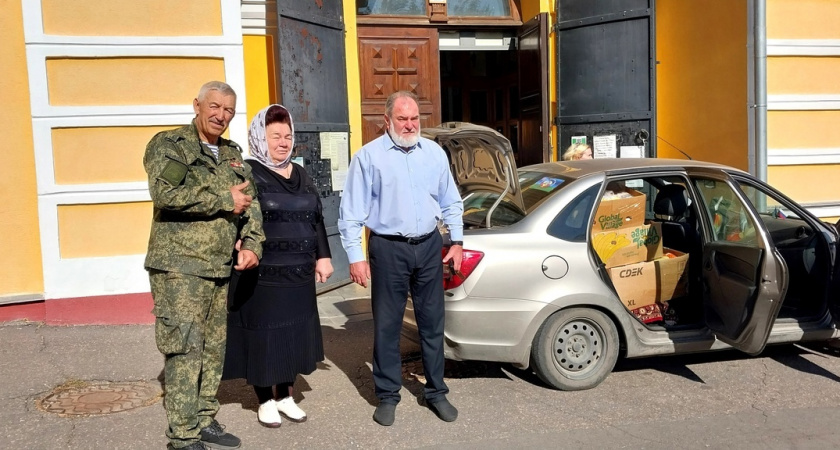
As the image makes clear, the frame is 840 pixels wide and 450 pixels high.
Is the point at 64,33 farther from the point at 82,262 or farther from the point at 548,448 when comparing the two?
the point at 548,448

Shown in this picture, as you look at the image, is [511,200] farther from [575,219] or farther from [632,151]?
[632,151]

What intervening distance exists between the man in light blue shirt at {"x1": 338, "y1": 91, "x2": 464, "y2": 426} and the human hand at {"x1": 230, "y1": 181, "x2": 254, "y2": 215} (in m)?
0.70

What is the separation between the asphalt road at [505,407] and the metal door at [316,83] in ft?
8.70

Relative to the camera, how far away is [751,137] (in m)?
8.51

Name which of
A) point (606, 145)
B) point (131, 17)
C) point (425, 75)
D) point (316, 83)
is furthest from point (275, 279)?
point (606, 145)

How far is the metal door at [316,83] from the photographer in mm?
7723

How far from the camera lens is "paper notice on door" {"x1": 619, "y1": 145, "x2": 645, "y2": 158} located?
9.27m

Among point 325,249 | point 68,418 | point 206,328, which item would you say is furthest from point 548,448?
point 68,418

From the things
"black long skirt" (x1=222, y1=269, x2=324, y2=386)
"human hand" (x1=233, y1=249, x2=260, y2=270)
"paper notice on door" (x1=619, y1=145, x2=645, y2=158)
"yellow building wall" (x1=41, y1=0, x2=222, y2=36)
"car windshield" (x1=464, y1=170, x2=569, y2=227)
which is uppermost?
"yellow building wall" (x1=41, y1=0, x2=222, y2=36)

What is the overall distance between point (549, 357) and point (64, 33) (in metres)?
5.19

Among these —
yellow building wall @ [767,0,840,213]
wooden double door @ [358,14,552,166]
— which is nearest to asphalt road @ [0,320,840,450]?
yellow building wall @ [767,0,840,213]

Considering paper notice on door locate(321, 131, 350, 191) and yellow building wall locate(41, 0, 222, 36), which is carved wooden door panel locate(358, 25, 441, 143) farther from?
yellow building wall locate(41, 0, 222, 36)

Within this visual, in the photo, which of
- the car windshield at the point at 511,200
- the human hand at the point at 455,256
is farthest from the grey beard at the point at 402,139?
the car windshield at the point at 511,200

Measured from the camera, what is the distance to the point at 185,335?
3883mm
